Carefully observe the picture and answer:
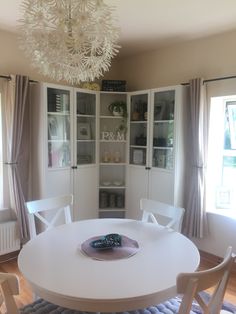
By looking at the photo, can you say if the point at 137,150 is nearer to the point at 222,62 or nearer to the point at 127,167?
the point at 127,167

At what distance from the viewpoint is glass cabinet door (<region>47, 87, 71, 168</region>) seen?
310cm

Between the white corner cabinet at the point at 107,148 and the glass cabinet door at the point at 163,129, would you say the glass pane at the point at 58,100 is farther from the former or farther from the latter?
the glass cabinet door at the point at 163,129

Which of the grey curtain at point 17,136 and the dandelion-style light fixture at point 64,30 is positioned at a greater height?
the dandelion-style light fixture at point 64,30

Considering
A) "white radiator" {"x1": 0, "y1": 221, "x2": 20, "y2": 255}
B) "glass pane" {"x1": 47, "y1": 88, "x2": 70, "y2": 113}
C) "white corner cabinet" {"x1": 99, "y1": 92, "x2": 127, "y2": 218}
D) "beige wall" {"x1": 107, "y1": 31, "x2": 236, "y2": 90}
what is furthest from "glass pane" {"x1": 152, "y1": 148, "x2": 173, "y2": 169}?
"white radiator" {"x1": 0, "y1": 221, "x2": 20, "y2": 255}

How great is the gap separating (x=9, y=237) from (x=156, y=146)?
1.99 m

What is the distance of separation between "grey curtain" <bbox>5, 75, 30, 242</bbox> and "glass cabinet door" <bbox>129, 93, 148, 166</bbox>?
135 centimetres

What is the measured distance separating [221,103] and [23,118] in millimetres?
2242

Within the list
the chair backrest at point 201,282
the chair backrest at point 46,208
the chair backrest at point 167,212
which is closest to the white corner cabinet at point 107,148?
the chair backrest at point 46,208

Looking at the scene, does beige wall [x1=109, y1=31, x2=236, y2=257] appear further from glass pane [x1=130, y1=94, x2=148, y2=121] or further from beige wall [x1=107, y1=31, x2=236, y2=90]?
glass pane [x1=130, y1=94, x2=148, y2=121]

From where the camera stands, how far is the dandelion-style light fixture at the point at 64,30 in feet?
4.91

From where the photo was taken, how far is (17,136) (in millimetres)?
2953

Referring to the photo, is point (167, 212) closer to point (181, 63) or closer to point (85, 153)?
point (85, 153)

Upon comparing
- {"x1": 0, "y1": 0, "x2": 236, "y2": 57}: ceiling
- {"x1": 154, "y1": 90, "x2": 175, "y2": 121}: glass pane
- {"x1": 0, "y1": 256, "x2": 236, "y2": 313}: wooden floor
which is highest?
{"x1": 0, "y1": 0, "x2": 236, "y2": 57}: ceiling

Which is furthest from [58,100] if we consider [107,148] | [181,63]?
[181,63]
